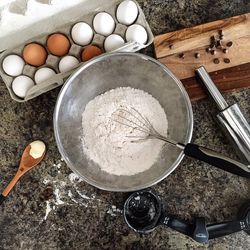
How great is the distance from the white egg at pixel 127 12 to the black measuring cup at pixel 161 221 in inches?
18.3

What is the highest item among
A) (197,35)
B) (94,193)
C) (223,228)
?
(197,35)

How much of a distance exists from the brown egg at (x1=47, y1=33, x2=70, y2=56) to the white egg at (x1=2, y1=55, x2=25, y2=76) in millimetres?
91

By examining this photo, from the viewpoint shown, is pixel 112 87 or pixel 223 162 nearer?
pixel 223 162

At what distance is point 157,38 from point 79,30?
0.21 metres

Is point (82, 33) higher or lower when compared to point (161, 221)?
higher

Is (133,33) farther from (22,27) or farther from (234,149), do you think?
(234,149)

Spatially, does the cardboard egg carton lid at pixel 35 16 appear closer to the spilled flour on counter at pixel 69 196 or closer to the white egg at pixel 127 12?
the white egg at pixel 127 12

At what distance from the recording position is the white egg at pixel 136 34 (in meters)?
1.32

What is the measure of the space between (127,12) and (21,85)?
0.34 metres

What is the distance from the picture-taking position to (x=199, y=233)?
1352 mm

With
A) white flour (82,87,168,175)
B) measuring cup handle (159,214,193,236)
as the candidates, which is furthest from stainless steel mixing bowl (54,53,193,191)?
measuring cup handle (159,214,193,236)

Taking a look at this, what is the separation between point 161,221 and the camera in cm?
137

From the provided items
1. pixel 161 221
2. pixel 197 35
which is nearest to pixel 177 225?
pixel 161 221

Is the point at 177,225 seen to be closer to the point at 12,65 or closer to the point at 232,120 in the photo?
the point at 232,120
